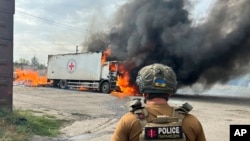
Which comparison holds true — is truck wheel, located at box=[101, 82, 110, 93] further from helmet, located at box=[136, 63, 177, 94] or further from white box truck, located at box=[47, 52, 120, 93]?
helmet, located at box=[136, 63, 177, 94]

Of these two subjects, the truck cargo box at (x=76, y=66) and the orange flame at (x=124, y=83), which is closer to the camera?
the orange flame at (x=124, y=83)

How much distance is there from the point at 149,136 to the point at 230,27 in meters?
24.2

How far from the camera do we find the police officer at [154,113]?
2104 mm

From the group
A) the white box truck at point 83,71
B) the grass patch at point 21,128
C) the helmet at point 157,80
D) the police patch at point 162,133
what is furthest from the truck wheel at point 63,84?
the police patch at point 162,133

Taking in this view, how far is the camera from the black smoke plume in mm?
24156

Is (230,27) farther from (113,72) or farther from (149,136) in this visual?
(149,136)

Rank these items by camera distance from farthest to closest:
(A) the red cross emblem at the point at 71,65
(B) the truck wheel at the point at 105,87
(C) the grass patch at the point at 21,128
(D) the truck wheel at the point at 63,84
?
1. (D) the truck wheel at the point at 63,84
2. (A) the red cross emblem at the point at 71,65
3. (B) the truck wheel at the point at 105,87
4. (C) the grass patch at the point at 21,128

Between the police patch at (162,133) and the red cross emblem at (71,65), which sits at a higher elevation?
the red cross emblem at (71,65)

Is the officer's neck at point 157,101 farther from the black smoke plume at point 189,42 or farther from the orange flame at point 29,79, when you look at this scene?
the orange flame at point 29,79

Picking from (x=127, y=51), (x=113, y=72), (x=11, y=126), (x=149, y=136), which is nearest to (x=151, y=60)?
(x=127, y=51)

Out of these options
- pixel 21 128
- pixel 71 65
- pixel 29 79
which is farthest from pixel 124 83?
pixel 21 128

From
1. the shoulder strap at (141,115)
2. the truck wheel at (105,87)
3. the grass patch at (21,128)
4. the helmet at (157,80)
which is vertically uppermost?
the helmet at (157,80)

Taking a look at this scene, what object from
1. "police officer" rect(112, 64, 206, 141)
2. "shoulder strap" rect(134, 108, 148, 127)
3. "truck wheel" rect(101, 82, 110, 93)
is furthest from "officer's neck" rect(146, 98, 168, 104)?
"truck wheel" rect(101, 82, 110, 93)

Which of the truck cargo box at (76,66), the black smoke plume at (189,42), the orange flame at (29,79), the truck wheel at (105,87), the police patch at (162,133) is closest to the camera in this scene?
the police patch at (162,133)
